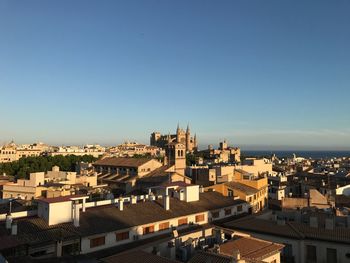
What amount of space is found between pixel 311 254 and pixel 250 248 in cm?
649

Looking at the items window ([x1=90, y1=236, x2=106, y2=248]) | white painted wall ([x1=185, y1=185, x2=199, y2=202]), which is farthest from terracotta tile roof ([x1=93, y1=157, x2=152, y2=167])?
window ([x1=90, y1=236, x2=106, y2=248])

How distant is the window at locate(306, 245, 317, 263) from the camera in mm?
24183

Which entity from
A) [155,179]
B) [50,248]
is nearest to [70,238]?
[50,248]

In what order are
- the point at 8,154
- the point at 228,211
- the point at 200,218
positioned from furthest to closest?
the point at 8,154 → the point at 228,211 → the point at 200,218

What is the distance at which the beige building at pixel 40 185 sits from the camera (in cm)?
5370

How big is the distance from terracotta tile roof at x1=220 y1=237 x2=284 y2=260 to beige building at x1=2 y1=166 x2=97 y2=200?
3198 cm

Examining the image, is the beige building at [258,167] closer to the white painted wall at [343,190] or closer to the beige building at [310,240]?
the white painted wall at [343,190]

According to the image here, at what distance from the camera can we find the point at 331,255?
78.0ft

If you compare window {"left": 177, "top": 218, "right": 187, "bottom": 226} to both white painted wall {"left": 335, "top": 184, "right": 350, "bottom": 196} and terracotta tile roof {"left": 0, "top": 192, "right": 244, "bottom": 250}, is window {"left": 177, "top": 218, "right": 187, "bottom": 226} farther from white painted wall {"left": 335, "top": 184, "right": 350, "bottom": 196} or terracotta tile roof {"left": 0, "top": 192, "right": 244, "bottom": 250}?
white painted wall {"left": 335, "top": 184, "right": 350, "bottom": 196}

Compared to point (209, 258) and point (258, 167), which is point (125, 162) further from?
point (209, 258)

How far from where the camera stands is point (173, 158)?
82.5 meters

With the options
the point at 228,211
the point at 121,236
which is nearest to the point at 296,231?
the point at 228,211

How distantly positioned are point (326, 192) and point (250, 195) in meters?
19.8

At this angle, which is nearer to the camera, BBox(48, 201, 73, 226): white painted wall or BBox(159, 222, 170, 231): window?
BBox(48, 201, 73, 226): white painted wall
